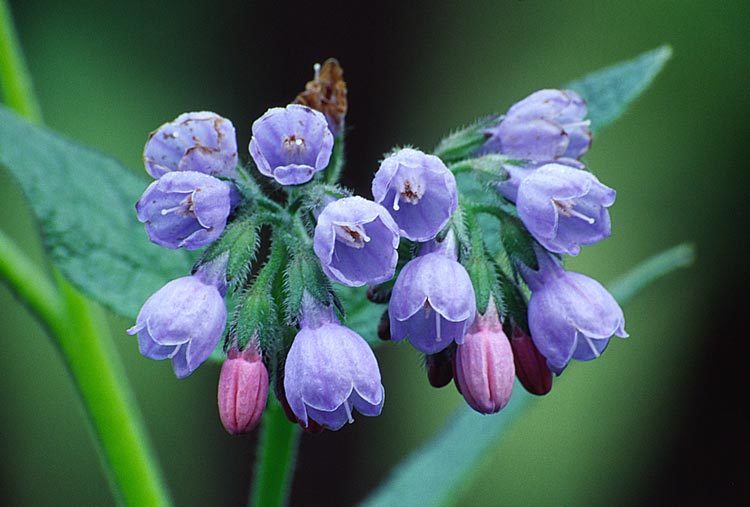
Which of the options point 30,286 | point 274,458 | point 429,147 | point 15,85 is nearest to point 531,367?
point 274,458

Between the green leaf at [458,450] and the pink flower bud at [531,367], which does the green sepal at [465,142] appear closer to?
the pink flower bud at [531,367]

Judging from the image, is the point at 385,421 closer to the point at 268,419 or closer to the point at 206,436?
the point at 206,436

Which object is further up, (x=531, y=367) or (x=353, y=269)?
(x=353, y=269)

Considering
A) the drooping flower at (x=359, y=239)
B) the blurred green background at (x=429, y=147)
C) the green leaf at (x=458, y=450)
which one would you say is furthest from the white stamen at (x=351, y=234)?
the blurred green background at (x=429, y=147)

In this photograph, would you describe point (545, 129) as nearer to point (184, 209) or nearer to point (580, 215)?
point (580, 215)

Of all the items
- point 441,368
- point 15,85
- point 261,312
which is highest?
point 15,85

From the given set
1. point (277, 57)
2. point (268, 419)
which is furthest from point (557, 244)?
point (277, 57)

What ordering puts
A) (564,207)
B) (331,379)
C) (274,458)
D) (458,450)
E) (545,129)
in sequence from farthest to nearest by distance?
(458,450) < (274,458) < (545,129) < (564,207) < (331,379)

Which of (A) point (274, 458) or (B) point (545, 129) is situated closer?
(B) point (545, 129)
